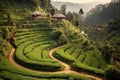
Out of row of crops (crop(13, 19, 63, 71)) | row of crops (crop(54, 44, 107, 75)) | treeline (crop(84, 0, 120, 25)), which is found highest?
treeline (crop(84, 0, 120, 25))

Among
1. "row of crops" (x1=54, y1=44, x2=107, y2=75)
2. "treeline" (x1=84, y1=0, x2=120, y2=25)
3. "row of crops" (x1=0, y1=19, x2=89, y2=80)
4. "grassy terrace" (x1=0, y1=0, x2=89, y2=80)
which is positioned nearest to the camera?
"row of crops" (x1=0, y1=19, x2=89, y2=80)

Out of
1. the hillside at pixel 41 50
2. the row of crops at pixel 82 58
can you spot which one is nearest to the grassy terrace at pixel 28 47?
the hillside at pixel 41 50

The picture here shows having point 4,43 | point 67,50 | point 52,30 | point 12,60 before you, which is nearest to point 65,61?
point 67,50

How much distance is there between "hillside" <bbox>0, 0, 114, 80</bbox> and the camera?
45513 mm

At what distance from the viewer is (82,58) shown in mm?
57469

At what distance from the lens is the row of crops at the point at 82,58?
50.2 m

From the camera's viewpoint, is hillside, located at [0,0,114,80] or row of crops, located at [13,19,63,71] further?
row of crops, located at [13,19,63,71]

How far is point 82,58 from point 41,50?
37.1 ft

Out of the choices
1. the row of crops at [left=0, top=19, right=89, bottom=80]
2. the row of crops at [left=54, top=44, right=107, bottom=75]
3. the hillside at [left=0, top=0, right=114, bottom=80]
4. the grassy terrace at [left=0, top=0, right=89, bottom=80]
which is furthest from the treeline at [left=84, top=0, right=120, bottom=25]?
the row of crops at [left=54, top=44, right=107, bottom=75]

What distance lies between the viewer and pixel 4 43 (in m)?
56.9

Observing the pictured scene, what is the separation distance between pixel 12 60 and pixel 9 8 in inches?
1285

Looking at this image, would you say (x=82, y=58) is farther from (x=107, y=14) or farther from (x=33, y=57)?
(x=107, y=14)

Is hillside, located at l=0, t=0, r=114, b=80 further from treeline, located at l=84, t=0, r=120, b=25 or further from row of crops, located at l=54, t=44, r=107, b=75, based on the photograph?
treeline, located at l=84, t=0, r=120, b=25

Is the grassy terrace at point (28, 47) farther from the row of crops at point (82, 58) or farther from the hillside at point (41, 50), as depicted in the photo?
the row of crops at point (82, 58)
